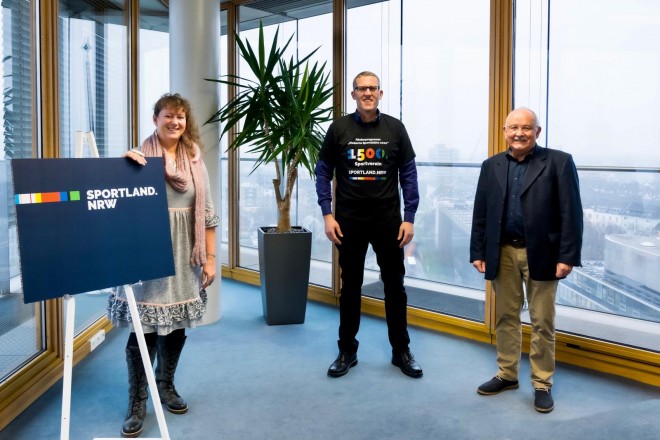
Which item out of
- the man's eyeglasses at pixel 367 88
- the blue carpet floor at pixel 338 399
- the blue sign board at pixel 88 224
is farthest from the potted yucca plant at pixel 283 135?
the blue sign board at pixel 88 224

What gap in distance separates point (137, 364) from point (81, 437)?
368mm

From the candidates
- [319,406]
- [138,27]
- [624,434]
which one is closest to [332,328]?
[319,406]

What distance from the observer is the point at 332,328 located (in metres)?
4.00

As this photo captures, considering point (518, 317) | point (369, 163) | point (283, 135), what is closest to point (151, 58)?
point (283, 135)

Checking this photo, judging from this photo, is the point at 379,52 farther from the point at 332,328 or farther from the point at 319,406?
the point at 319,406

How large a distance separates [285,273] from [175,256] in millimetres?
1645

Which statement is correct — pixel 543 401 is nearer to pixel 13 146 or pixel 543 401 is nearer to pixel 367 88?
pixel 367 88

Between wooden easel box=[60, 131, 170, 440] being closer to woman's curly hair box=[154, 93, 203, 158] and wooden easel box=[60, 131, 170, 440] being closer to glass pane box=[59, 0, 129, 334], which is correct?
woman's curly hair box=[154, 93, 203, 158]

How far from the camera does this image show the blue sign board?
5.99ft

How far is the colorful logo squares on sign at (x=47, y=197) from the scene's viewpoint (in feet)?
5.91

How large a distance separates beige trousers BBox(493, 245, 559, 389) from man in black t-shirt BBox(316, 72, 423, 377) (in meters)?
0.49

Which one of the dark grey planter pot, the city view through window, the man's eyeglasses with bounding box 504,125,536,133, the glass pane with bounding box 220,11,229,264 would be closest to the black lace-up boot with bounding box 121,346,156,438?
the dark grey planter pot

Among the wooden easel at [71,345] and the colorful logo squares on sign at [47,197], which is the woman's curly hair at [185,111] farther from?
the colorful logo squares on sign at [47,197]

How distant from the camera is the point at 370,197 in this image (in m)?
3.11
